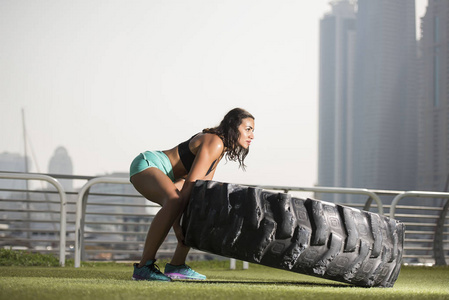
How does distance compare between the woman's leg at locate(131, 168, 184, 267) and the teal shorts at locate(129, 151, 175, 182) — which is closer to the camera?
the woman's leg at locate(131, 168, 184, 267)

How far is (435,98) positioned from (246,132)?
52.6 m

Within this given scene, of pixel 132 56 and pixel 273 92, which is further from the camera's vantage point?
pixel 273 92

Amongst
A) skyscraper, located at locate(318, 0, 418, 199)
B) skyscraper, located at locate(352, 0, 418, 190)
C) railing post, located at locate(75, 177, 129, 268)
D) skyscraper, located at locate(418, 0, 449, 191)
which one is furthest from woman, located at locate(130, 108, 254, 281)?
skyscraper, located at locate(352, 0, 418, 190)

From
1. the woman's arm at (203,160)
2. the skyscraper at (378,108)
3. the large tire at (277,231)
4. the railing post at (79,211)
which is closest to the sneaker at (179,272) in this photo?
the woman's arm at (203,160)

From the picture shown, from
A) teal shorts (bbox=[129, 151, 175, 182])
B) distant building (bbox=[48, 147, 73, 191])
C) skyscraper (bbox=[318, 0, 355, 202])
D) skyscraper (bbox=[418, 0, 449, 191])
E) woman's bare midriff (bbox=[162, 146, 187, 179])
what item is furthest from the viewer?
skyscraper (bbox=[318, 0, 355, 202])

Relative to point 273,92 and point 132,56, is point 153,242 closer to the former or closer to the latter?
point 132,56

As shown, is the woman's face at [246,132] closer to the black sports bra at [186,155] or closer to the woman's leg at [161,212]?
the black sports bra at [186,155]

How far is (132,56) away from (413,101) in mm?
49354

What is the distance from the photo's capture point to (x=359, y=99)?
8275 centimetres

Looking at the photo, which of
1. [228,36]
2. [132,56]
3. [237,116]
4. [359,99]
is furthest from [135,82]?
[359,99]

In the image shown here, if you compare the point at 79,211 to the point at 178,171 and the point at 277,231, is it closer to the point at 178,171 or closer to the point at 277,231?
the point at 178,171

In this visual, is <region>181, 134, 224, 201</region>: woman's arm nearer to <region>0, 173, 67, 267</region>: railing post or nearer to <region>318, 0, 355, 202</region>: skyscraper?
<region>0, 173, 67, 267</region>: railing post

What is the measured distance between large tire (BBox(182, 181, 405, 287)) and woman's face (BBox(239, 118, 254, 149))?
1.22ft

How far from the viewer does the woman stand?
2875mm
